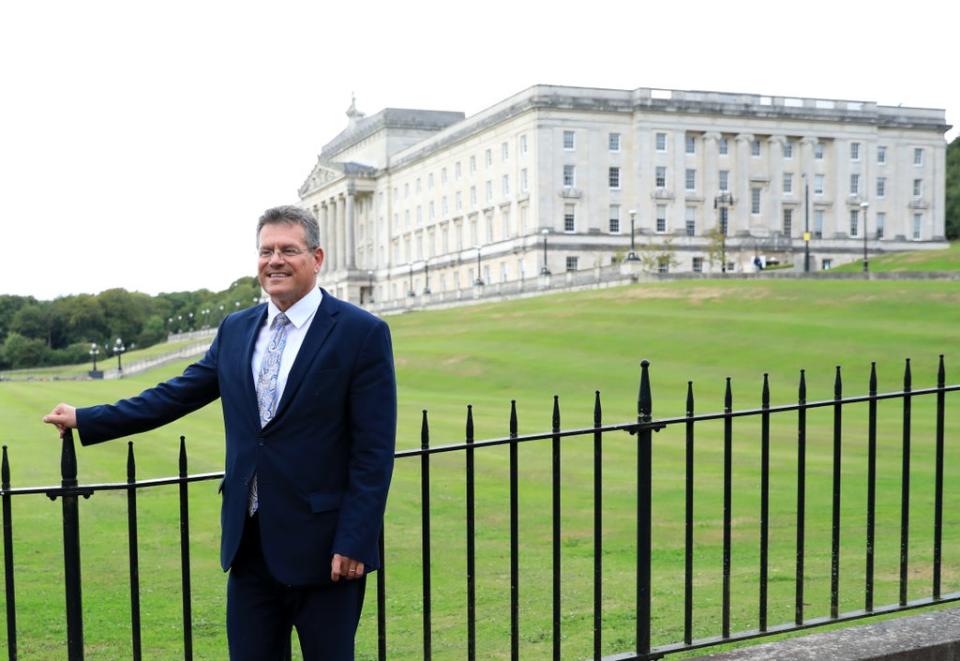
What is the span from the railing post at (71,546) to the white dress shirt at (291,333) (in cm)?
81

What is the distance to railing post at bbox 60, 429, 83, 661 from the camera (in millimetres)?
4379

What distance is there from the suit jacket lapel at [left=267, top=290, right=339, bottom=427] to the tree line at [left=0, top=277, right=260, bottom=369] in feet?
419

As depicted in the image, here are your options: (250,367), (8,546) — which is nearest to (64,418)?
(8,546)

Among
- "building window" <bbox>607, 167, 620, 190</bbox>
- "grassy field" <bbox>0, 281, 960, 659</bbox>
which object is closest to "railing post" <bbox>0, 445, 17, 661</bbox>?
"grassy field" <bbox>0, 281, 960, 659</bbox>

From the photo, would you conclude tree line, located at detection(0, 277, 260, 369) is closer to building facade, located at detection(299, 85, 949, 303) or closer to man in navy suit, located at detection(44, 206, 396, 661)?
building facade, located at detection(299, 85, 949, 303)

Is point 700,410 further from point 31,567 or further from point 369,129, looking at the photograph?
point 369,129

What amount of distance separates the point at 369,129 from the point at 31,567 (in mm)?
125937

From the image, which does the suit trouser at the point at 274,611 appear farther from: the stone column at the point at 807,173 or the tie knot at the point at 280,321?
the stone column at the point at 807,173

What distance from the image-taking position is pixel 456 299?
8194 centimetres

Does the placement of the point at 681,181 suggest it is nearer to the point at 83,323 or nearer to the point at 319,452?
the point at 83,323

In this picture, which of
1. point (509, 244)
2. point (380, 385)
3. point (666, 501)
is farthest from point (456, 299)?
point (380, 385)

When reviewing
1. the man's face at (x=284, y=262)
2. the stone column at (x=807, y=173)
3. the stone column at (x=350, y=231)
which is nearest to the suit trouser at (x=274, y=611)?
the man's face at (x=284, y=262)

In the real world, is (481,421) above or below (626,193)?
below

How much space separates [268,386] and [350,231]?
125m
